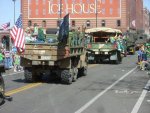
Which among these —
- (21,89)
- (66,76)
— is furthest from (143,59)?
(21,89)

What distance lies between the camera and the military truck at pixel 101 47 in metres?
35.2

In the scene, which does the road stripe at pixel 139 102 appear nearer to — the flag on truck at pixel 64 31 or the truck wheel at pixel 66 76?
the truck wheel at pixel 66 76

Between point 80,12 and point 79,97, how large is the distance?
356ft

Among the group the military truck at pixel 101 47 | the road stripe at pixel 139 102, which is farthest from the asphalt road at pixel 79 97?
the military truck at pixel 101 47

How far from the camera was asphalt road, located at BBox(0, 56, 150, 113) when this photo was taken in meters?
12.3

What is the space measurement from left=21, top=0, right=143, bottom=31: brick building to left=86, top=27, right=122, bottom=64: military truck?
268ft

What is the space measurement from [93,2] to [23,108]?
112 m

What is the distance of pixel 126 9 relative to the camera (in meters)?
121

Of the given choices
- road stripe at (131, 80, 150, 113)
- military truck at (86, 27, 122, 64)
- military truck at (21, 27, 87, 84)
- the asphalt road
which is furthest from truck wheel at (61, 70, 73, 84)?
military truck at (86, 27, 122, 64)

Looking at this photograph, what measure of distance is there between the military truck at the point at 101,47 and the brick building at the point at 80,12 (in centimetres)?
8159

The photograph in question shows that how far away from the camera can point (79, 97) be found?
14.7 meters

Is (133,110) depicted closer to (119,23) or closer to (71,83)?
(71,83)

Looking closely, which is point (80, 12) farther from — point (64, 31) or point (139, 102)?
point (139, 102)

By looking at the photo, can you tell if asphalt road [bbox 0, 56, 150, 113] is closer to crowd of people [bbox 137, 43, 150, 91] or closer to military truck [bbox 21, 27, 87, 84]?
military truck [bbox 21, 27, 87, 84]
